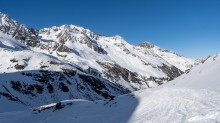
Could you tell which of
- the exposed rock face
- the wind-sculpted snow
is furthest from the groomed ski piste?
the exposed rock face

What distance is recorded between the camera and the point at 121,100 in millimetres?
36125

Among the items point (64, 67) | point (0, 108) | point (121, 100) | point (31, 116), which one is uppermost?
point (64, 67)

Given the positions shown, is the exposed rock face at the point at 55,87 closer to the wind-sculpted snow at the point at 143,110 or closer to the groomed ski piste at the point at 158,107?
the wind-sculpted snow at the point at 143,110

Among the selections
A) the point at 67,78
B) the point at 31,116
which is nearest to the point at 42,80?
the point at 67,78

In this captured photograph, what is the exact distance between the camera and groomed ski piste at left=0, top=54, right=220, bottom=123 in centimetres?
1620

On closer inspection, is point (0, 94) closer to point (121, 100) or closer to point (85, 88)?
point (85, 88)

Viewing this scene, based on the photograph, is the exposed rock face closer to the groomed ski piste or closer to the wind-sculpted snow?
the wind-sculpted snow

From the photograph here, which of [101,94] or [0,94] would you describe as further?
[101,94]

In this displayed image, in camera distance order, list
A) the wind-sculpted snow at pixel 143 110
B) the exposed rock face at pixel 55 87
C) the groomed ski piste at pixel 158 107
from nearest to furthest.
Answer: the wind-sculpted snow at pixel 143 110 → the groomed ski piste at pixel 158 107 → the exposed rock face at pixel 55 87

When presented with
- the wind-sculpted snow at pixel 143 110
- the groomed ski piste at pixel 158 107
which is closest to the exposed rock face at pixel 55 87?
the wind-sculpted snow at pixel 143 110

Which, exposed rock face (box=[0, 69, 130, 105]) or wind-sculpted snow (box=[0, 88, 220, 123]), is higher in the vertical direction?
exposed rock face (box=[0, 69, 130, 105])

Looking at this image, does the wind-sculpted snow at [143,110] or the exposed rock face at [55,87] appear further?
the exposed rock face at [55,87]

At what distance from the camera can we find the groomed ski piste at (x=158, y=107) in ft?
53.2

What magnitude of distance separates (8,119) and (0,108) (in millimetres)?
35168
